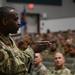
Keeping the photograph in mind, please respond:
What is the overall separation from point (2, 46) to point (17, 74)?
0.55 ft

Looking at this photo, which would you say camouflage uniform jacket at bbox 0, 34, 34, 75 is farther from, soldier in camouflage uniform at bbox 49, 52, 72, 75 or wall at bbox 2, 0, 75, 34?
wall at bbox 2, 0, 75, 34

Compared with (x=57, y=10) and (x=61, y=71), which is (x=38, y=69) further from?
(x=57, y=10)

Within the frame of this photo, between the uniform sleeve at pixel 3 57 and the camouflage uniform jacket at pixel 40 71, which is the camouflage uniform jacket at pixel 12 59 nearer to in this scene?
the uniform sleeve at pixel 3 57

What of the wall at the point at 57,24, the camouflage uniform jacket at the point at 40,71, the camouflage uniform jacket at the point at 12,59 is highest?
the camouflage uniform jacket at the point at 12,59

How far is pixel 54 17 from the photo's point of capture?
1349cm

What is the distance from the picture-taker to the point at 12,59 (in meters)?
1.48

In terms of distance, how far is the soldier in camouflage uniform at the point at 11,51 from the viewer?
1461mm

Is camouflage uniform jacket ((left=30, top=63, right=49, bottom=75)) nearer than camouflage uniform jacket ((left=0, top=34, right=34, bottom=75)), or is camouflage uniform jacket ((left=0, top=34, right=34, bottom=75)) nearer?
camouflage uniform jacket ((left=0, top=34, right=34, bottom=75))

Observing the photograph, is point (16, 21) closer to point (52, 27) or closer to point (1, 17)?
point (1, 17)

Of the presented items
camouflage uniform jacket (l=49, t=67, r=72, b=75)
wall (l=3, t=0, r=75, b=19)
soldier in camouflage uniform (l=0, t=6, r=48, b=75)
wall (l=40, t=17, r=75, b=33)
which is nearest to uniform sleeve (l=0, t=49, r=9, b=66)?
soldier in camouflage uniform (l=0, t=6, r=48, b=75)

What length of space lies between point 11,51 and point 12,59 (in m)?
0.05

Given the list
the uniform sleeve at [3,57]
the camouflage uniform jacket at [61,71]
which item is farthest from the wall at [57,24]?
the uniform sleeve at [3,57]

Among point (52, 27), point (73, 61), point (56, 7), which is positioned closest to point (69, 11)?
point (56, 7)

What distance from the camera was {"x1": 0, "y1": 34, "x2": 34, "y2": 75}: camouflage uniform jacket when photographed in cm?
146
